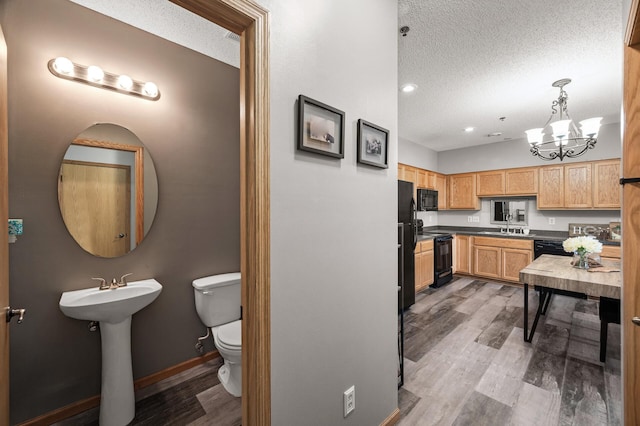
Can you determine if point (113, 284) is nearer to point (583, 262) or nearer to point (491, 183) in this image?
point (583, 262)

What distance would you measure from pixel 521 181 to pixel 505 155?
0.60 metres

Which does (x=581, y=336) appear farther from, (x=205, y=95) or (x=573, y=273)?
(x=205, y=95)

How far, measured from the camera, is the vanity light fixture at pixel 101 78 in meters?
1.70

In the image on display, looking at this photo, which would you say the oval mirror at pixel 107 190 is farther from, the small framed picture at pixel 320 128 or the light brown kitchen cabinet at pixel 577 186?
the light brown kitchen cabinet at pixel 577 186

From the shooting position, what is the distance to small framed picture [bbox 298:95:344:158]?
1.11 meters

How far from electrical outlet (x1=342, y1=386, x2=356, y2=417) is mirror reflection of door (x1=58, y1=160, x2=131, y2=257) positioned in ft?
5.97

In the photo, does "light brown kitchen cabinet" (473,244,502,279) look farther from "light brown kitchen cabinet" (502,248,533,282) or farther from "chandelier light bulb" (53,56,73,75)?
"chandelier light bulb" (53,56,73,75)

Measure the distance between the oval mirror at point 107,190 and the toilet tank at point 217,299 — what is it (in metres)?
0.61

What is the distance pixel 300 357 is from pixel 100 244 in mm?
1704

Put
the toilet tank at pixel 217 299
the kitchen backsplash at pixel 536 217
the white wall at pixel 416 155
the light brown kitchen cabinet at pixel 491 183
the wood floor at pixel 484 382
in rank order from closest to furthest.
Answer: the wood floor at pixel 484 382 < the toilet tank at pixel 217 299 < the kitchen backsplash at pixel 536 217 < the white wall at pixel 416 155 < the light brown kitchen cabinet at pixel 491 183

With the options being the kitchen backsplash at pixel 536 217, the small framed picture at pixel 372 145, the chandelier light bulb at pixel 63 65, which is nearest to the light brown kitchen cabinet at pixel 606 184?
the kitchen backsplash at pixel 536 217

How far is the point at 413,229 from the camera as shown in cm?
333

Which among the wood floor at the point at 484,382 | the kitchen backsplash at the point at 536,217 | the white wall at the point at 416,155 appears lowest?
the wood floor at the point at 484,382

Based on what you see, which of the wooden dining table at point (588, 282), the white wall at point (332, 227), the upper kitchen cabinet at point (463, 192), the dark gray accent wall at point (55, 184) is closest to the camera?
the white wall at point (332, 227)
